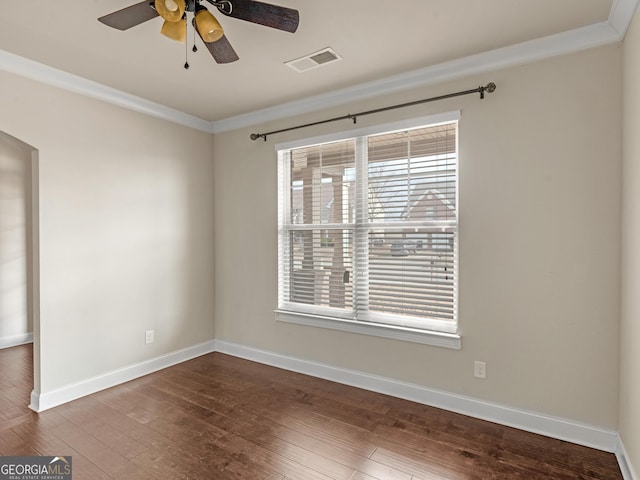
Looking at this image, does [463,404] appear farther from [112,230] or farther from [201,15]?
[112,230]

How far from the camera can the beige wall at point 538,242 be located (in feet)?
7.65

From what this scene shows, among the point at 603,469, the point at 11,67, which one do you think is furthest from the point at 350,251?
the point at 11,67

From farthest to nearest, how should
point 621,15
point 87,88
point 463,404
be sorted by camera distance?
point 87,88 < point 463,404 < point 621,15

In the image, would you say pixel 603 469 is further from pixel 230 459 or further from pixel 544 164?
pixel 230 459

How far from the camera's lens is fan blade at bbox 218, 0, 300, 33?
1683mm

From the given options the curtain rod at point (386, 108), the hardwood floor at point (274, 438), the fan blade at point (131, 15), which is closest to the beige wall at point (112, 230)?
the hardwood floor at point (274, 438)

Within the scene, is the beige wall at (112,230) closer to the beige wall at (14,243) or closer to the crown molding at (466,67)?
the crown molding at (466,67)

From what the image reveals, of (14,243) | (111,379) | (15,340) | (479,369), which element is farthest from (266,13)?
(15,340)

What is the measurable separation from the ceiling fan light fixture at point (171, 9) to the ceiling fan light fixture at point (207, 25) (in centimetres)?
8

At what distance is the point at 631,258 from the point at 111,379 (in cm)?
406

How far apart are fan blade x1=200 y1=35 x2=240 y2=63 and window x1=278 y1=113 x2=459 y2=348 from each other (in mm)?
1512

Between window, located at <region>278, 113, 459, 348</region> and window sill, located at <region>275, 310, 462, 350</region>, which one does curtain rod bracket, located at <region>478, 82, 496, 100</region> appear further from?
window sill, located at <region>275, 310, 462, 350</region>

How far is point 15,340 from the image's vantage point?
15.1 ft

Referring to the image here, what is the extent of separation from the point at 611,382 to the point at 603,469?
0.51 meters
